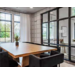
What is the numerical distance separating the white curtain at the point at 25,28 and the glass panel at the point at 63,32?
256 centimetres

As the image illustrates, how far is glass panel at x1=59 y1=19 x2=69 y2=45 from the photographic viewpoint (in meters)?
3.44

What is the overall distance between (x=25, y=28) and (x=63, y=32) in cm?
283

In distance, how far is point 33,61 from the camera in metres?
1.14

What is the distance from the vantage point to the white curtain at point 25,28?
5137mm

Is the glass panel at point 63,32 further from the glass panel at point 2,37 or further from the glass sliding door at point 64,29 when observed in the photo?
the glass panel at point 2,37

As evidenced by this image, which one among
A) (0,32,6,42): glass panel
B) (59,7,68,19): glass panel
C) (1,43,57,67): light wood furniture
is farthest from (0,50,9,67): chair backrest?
(0,32,6,42): glass panel

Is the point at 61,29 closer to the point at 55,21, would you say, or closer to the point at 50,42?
the point at 55,21

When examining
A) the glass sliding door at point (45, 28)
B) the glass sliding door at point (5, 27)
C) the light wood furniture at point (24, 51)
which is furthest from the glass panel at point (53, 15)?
the glass sliding door at point (5, 27)

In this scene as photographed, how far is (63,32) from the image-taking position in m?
3.58

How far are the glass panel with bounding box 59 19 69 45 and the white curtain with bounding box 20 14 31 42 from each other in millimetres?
2560
